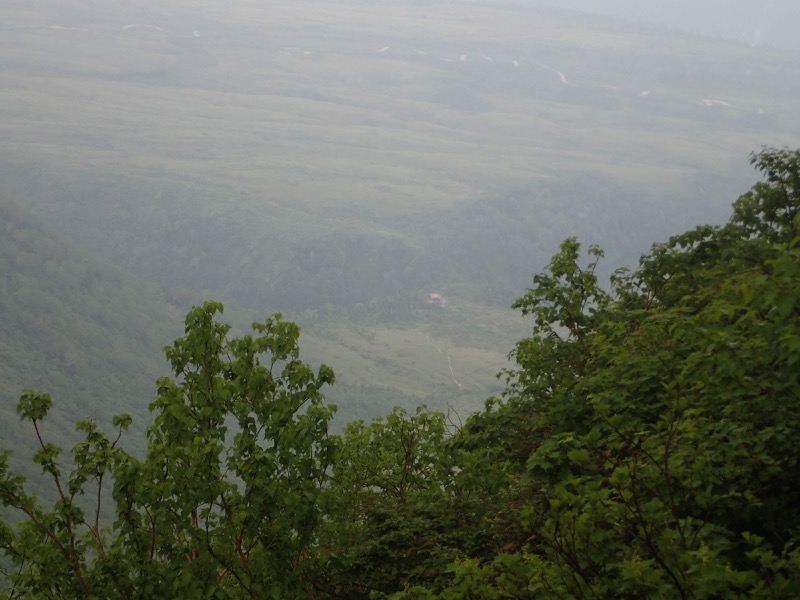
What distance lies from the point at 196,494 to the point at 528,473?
14.7 ft

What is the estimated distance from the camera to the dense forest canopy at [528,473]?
31.1ft

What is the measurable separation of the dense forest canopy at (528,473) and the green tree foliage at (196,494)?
4cm

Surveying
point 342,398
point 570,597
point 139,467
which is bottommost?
point 342,398

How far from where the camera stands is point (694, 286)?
21.1 metres

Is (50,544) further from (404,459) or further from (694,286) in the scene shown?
(694,286)

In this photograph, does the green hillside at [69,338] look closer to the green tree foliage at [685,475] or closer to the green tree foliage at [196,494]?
the green tree foliage at [196,494]

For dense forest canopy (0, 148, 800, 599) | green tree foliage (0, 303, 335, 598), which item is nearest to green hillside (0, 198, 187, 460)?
dense forest canopy (0, 148, 800, 599)

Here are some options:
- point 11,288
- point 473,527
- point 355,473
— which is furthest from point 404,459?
point 11,288

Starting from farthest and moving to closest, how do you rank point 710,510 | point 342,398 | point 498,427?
point 342,398 → point 498,427 → point 710,510

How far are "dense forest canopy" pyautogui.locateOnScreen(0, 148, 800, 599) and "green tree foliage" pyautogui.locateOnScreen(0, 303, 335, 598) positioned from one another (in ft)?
0.13

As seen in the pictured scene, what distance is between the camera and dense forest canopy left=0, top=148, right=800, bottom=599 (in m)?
9.47

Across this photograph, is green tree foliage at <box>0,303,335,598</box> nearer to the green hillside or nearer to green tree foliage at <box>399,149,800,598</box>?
green tree foliage at <box>399,149,800,598</box>

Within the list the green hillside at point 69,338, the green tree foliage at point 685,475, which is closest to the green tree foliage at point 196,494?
the green tree foliage at point 685,475

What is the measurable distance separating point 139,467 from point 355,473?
914 cm
